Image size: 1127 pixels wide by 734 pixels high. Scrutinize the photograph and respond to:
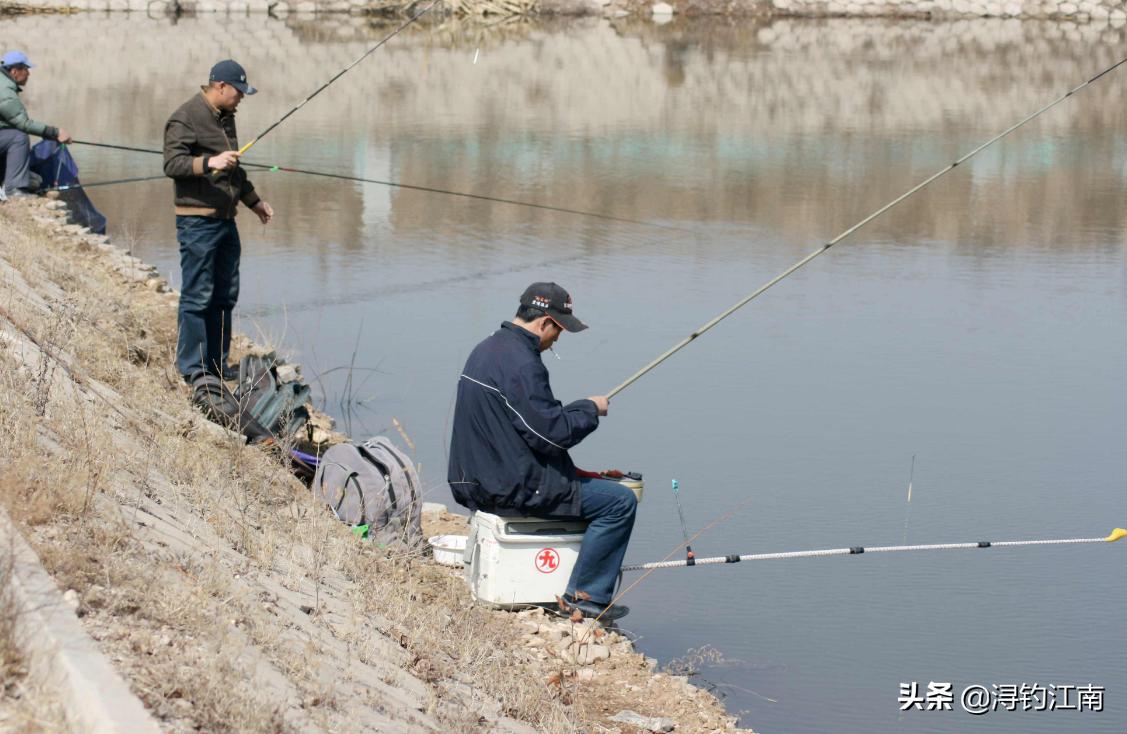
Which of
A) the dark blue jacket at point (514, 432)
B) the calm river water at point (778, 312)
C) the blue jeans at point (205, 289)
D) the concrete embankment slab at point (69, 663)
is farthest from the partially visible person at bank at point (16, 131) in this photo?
the concrete embankment slab at point (69, 663)

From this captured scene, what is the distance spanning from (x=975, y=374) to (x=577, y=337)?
8.10 ft

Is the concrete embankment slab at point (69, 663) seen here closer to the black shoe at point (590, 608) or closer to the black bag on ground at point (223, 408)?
the black shoe at point (590, 608)

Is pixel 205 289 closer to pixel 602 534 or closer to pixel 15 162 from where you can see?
pixel 602 534

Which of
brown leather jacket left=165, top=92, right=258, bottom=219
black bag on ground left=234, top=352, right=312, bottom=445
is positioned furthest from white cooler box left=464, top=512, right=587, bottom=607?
brown leather jacket left=165, top=92, right=258, bottom=219

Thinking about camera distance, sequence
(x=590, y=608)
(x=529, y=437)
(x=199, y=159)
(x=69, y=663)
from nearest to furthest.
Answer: (x=69, y=663), (x=529, y=437), (x=590, y=608), (x=199, y=159)

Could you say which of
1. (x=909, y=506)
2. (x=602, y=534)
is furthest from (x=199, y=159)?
(x=909, y=506)

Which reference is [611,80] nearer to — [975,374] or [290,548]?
[975,374]

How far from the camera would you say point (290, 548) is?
5199mm

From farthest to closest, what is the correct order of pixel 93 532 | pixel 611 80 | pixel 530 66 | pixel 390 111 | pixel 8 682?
pixel 530 66 < pixel 611 80 < pixel 390 111 < pixel 93 532 < pixel 8 682

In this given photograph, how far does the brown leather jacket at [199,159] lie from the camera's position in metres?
6.86

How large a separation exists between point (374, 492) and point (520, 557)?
2.25ft

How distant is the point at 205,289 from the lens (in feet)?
23.0

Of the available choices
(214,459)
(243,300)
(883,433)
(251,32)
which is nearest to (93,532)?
(214,459)

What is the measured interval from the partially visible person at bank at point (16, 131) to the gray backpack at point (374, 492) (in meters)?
5.03
